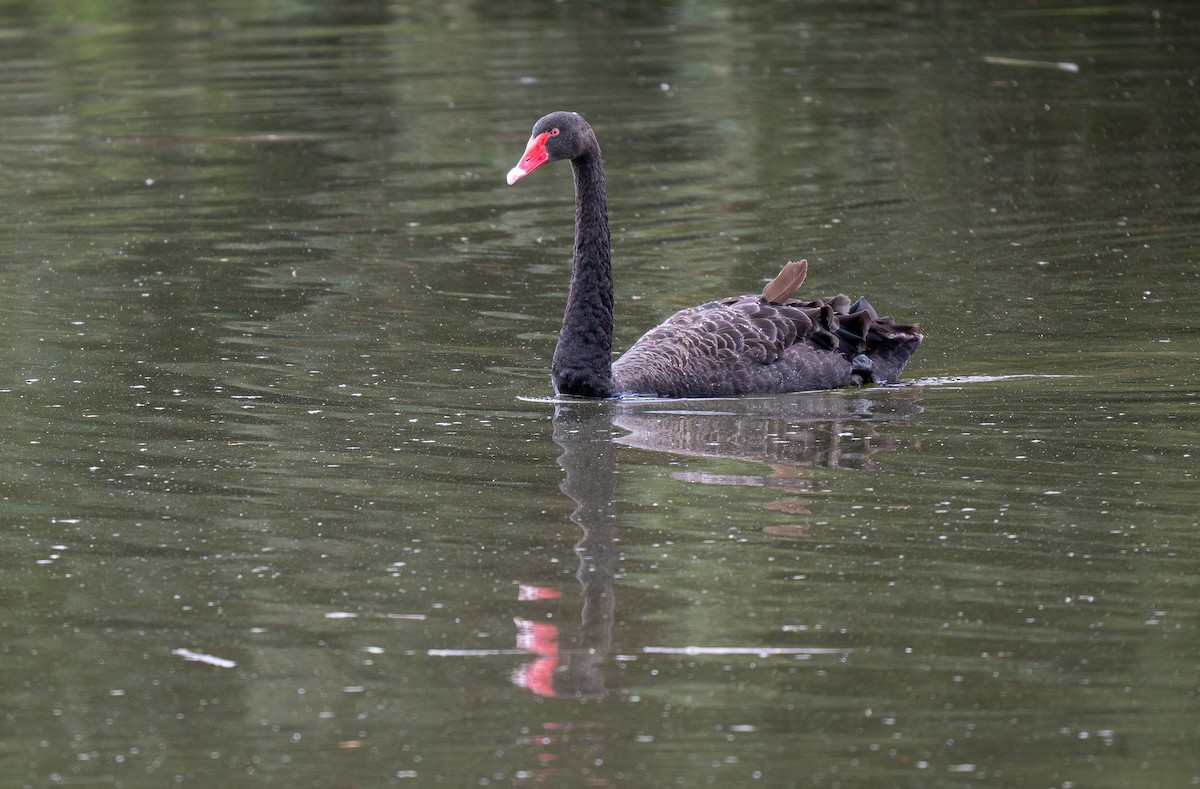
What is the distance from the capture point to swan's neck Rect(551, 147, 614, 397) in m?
8.11

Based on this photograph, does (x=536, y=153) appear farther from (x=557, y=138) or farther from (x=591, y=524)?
(x=591, y=524)

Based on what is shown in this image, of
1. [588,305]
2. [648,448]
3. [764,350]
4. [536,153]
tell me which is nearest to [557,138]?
[536,153]

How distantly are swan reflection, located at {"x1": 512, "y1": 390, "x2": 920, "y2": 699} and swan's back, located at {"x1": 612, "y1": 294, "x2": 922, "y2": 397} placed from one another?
80mm

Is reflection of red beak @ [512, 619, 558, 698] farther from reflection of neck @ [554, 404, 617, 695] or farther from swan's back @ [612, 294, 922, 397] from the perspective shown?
swan's back @ [612, 294, 922, 397]

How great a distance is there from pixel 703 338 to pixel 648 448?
3.53 ft

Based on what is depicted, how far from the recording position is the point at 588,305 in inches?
327

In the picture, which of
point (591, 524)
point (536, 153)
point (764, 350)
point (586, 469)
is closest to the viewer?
point (591, 524)

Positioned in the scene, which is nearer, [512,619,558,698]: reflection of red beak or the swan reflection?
[512,619,558,698]: reflection of red beak

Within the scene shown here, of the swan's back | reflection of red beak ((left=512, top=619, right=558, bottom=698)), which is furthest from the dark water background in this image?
the swan's back

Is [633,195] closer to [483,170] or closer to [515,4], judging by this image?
[483,170]

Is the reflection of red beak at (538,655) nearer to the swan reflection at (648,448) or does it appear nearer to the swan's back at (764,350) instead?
the swan reflection at (648,448)

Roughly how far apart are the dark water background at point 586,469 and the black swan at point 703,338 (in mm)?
159

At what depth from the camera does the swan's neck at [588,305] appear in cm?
811

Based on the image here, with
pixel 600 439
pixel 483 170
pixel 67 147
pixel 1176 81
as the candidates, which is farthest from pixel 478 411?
pixel 1176 81
